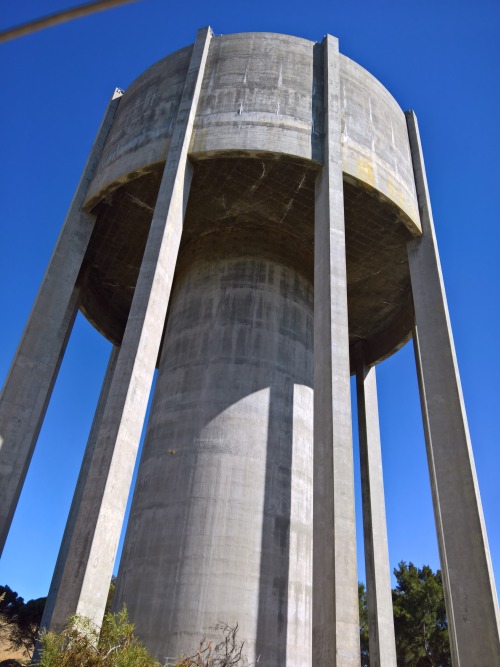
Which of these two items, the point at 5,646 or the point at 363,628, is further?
the point at 5,646

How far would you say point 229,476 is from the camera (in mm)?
12789

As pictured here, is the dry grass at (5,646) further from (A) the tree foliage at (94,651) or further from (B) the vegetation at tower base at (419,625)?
(A) the tree foliage at (94,651)

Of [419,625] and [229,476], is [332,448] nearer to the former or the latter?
[229,476]

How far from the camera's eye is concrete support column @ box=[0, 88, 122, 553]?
1231 cm

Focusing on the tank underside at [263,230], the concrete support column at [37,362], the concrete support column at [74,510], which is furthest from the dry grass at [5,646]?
the concrete support column at [37,362]

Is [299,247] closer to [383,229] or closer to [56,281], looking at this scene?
[383,229]

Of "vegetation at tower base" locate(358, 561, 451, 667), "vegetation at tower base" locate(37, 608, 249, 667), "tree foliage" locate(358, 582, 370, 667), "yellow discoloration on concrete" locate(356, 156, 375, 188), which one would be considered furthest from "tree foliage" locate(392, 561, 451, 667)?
"vegetation at tower base" locate(37, 608, 249, 667)

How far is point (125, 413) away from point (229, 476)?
3.60m

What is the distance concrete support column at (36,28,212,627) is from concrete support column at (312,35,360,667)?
131 inches

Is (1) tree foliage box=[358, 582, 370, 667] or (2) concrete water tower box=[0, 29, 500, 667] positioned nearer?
(2) concrete water tower box=[0, 29, 500, 667]

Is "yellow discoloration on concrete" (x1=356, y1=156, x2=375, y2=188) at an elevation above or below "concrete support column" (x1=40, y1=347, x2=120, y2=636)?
above

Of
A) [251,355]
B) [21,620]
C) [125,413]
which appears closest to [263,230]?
[251,355]

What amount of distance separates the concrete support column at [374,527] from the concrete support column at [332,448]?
730 cm

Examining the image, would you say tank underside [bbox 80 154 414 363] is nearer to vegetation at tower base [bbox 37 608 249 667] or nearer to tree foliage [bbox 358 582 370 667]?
vegetation at tower base [bbox 37 608 249 667]
